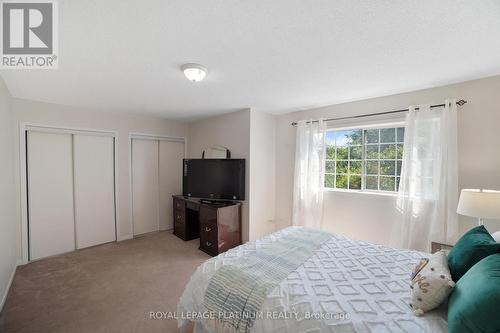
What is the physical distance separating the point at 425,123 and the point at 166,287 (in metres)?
3.51

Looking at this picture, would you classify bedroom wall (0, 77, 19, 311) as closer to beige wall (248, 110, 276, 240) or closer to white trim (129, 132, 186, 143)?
white trim (129, 132, 186, 143)

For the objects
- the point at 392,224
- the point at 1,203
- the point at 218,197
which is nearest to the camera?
the point at 1,203

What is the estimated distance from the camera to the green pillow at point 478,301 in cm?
82

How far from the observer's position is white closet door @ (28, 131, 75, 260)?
2980 mm

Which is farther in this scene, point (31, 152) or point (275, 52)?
point (31, 152)

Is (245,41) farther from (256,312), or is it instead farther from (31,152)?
(31,152)

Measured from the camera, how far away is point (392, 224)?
268cm

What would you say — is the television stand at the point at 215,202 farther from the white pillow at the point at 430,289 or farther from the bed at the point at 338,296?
the white pillow at the point at 430,289

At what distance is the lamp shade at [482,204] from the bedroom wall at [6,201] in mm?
4328

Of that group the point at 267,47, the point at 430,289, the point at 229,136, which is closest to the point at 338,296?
the point at 430,289

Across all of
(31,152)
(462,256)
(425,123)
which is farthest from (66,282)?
(425,123)

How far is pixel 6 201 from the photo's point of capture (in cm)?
231

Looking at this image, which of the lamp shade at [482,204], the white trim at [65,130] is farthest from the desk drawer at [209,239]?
the lamp shade at [482,204]

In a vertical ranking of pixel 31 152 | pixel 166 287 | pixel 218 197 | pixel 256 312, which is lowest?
pixel 166 287
